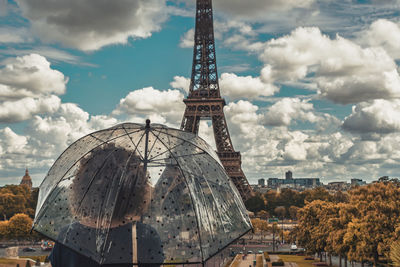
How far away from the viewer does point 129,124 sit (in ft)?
42.2

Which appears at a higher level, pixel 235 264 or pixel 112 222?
pixel 112 222

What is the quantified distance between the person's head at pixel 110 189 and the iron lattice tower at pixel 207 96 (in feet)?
280

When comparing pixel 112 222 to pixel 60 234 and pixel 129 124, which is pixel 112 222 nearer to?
pixel 60 234

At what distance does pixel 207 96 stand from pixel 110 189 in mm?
88466

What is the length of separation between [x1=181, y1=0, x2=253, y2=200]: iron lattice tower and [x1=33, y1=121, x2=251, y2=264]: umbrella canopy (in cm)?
8480

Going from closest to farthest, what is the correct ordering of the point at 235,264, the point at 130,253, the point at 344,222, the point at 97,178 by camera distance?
the point at 130,253 → the point at 97,178 → the point at 344,222 → the point at 235,264

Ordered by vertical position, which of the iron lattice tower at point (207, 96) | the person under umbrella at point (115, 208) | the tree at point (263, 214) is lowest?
the tree at point (263, 214)

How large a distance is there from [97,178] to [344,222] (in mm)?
37645

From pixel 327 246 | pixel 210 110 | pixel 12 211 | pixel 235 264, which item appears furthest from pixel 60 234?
pixel 12 211

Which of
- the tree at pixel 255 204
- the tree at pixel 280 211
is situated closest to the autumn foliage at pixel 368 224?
the tree at pixel 255 204

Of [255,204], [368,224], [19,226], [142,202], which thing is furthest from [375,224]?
[255,204]

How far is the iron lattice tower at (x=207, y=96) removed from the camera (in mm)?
97375

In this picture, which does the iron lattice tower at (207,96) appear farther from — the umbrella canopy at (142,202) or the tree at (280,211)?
the umbrella canopy at (142,202)

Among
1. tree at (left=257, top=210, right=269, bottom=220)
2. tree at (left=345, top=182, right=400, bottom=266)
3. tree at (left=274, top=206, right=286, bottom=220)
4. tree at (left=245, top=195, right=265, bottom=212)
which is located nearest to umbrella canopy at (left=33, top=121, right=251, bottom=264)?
tree at (left=345, top=182, right=400, bottom=266)
